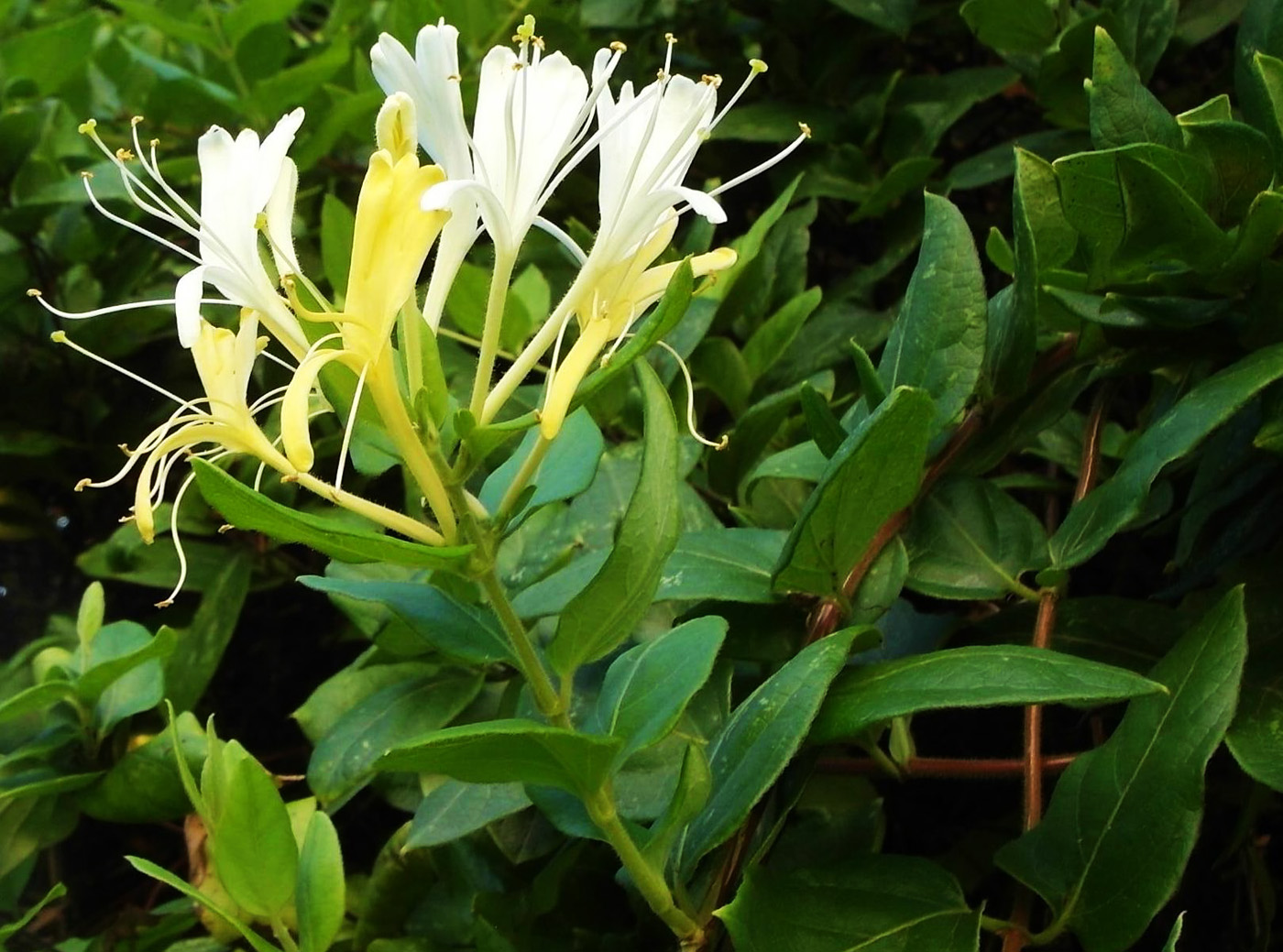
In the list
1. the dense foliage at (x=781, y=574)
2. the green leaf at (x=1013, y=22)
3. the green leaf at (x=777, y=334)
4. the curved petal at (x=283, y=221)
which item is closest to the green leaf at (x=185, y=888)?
the dense foliage at (x=781, y=574)

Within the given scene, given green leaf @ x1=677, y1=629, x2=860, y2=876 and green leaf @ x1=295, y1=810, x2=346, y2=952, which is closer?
green leaf @ x1=677, y1=629, x2=860, y2=876

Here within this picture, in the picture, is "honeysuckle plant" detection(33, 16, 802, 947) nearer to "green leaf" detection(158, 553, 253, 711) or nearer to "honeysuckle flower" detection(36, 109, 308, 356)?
"honeysuckle flower" detection(36, 109, 308, 356)

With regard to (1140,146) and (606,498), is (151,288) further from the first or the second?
(1140,146)

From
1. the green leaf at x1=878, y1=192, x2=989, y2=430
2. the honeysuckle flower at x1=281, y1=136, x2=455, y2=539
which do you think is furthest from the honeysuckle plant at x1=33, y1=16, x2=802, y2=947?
the green leaf at x1=878, y1=192, x2=989, y2=430

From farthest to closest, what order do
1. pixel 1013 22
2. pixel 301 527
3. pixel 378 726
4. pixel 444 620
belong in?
pixel 1013 22
pixel 378 726
pixel 444 620
pixel 301 527

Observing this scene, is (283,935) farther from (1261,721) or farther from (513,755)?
(1261,721)

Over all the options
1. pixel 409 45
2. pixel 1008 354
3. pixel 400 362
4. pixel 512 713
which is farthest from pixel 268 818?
pixel 409 45

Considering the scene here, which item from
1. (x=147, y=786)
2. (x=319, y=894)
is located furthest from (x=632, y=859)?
(x=147, y=786)
